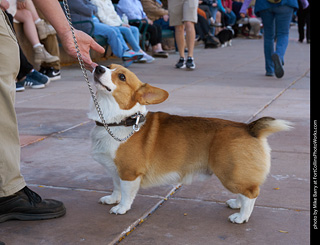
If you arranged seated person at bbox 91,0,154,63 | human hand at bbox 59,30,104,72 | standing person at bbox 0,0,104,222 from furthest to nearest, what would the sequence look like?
seated person at bbox 91,0,154,63, human hand at bbox 59,30,104,72, standing person at bbox 0,0,104,222

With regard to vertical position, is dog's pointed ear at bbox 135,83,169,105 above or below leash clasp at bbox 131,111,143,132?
above

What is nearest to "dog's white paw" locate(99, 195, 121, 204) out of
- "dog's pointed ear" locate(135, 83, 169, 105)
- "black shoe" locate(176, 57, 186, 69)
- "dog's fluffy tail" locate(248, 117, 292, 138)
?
"dog's pointed ear" locate(135, 83, 169, 105)

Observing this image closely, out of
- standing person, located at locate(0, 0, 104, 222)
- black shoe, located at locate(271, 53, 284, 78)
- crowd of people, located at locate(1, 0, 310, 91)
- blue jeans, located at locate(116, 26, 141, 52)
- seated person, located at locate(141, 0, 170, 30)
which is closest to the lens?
standing person, located at locate(0, 0, 104, 222)

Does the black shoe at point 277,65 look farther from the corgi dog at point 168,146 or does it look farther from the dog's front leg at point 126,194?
the dog's front leg at point 126,194

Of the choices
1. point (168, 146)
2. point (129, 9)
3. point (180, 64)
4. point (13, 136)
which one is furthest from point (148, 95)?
point (129, 9)

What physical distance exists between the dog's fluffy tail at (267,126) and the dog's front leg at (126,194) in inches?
32.8

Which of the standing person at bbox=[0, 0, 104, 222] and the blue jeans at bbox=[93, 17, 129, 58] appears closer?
the standing person at bbox=[0, 0, 104, 222]

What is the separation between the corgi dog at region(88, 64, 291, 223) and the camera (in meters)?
3.23

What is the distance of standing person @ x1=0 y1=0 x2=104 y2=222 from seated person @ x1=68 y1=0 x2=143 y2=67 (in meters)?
7.32

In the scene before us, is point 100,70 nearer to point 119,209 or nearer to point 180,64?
point 119,209

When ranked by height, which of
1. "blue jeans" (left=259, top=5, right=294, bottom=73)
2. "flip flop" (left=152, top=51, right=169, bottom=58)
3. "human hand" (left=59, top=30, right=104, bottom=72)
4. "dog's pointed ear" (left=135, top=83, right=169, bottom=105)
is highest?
"human hand" (left=59, top=30, right=104, bottom=72)

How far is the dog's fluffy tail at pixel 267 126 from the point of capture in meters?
3.23

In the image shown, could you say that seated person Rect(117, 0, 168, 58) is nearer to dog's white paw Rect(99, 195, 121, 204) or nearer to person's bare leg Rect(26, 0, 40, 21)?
person's bare leg Rect(26, 0, 40, 21)

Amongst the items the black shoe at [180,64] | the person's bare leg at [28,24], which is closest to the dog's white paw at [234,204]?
the person's bare leg at [28,24]
